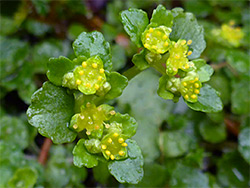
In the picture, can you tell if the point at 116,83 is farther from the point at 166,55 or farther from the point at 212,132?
the point at 212,132

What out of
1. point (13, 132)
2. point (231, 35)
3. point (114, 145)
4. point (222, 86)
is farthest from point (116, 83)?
point (231, 35)

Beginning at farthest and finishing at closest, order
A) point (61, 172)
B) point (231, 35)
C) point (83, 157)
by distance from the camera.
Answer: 1. point (231, 35)
2. point (61, 172)
3. point (83, 157)

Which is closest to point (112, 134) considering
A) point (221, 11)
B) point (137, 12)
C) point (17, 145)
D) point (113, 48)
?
point (137, 12)

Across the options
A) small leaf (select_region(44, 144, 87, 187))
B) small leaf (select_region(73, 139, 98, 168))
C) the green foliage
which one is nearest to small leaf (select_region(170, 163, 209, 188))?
the green foliage

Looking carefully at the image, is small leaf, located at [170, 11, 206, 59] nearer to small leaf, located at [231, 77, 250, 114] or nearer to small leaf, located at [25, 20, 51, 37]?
small leaf, located at [231, 77, 250, 114]

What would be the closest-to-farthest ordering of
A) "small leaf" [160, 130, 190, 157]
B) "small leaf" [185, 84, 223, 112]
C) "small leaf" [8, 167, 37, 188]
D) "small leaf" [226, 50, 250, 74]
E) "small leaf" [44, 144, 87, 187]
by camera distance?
"small leaf" [185, 84, 223, 112] → "small leaf" [8, 167, 37, 188] → "small leaf" [44, 144, 87, 187] → "small leaf" [160, 130, 190, 157] → "small leaf" [226, 50, 250, 74]

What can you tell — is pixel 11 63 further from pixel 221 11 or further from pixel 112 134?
pixel 221 11
